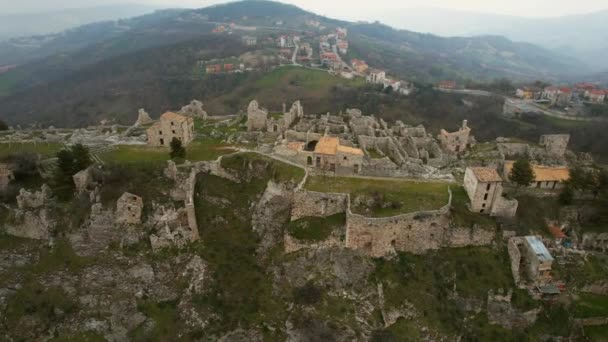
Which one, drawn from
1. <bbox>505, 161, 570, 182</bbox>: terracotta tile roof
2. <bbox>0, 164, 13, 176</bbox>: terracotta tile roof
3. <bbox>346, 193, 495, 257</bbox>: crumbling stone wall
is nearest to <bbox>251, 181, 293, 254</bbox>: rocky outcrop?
<bbox>346, 193, 495, 257</bbox>: crumbling stone wall

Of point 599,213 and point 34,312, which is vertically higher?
point 599,213

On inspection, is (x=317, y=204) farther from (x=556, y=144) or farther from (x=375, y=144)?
(x=556, y=144)

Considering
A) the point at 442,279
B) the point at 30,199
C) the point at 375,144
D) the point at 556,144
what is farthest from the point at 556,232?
the point at 30,199

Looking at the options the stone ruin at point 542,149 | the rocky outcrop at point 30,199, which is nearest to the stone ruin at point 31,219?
the rocky outcrop at point 30,199

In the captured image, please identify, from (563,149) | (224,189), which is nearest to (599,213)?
(563,149)

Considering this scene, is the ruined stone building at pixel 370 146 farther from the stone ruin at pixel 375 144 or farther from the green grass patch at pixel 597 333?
the green grass patch at pixel 597 333

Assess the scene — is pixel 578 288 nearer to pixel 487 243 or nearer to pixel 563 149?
pixel 487 243

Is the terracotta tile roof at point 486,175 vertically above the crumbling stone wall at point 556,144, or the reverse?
the terracotta tile roof at point 486,175
